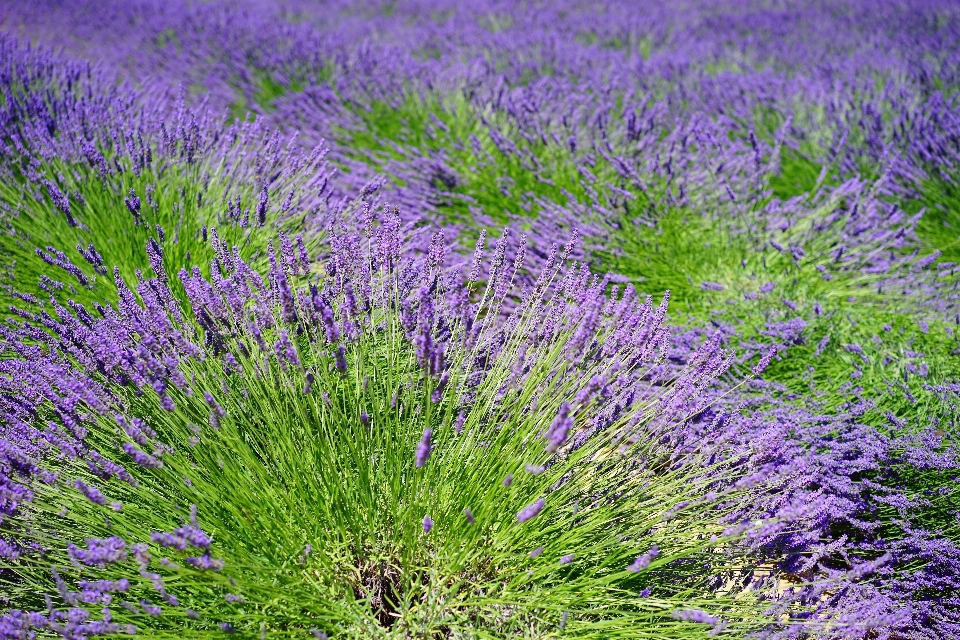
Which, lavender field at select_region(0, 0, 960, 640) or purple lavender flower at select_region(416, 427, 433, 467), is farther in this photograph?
lavender field at select_region(0, 0, 960, 640)

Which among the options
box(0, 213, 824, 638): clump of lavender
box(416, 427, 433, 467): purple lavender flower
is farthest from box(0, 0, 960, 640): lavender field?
box(416, 427, 433, 467): purple lavender flower

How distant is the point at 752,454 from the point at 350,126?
294 centimetres

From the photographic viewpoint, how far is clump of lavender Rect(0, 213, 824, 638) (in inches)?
54.7

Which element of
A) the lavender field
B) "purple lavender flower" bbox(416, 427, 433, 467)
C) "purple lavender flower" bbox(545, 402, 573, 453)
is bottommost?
the lavender field

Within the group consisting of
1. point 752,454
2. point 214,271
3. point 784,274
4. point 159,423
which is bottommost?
point 784,274

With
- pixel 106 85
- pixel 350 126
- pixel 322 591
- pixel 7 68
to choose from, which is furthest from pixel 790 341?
pixel 7 68

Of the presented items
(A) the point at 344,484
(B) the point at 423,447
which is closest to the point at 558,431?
(B) the point at 423,447

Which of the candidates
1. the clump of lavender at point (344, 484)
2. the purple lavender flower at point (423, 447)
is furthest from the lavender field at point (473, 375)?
the purple lavender flower at point (423, 447)

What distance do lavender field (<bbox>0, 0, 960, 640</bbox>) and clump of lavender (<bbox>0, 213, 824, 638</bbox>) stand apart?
0.01 meters

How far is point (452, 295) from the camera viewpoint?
70.0 inches

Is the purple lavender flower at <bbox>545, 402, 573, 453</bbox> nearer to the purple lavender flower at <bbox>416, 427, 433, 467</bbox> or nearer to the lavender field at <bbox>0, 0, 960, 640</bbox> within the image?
the lavender field at <bbox>0, 0, 960, 640</bbox>

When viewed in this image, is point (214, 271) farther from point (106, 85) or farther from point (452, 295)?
point (106, 85)

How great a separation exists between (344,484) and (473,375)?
0.51m

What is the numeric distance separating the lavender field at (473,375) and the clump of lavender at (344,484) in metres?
0.01
